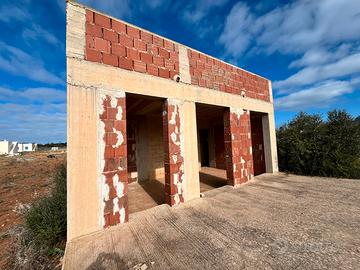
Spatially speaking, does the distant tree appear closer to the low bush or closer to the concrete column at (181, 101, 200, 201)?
the concrete column at (181, 101, 200, 201)

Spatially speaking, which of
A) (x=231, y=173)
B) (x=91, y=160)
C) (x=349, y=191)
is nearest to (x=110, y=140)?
(x=91, y=160)

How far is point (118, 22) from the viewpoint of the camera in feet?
12.7

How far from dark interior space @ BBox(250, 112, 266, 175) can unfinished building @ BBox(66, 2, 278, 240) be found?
124cm

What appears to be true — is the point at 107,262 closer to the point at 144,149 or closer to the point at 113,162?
the point at 113,162

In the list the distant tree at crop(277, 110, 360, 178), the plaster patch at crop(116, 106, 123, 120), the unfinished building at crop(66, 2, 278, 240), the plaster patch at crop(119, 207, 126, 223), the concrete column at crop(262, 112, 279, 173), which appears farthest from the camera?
the concrete column at crop(262, 112, 279, 173)

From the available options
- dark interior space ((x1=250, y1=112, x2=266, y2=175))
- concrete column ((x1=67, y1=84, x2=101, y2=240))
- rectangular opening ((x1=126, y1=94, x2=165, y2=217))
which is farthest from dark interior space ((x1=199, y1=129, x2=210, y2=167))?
concrete column ((x1=67, y1=84, x2=101, y2=240))

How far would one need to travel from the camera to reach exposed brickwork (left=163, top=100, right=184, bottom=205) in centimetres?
432

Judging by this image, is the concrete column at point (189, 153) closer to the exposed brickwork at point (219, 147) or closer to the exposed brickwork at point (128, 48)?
the exposed brickwork at point (128, 48)

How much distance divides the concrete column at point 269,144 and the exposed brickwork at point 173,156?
16.4ft

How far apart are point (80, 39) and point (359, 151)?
1009 centimetres

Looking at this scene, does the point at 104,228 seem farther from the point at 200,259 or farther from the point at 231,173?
the point at 231,173

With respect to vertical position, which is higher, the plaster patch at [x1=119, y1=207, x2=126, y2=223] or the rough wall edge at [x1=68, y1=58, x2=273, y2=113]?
the rough wall edge at [x1=68, y1=58, x2=273, y2=113]

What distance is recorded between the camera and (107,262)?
7.70 feet

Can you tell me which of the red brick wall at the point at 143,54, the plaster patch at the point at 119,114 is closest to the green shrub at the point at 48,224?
the plaster patch at the point at 119,114
